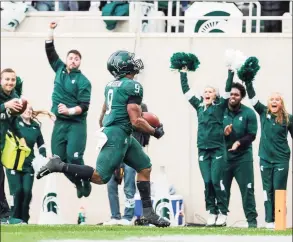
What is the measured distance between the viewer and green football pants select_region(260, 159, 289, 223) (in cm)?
1931

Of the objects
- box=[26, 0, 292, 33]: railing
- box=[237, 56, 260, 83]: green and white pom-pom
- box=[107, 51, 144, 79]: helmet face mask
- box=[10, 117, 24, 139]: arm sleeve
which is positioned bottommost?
box=[10, 117, 24, 139]: arm sleeve

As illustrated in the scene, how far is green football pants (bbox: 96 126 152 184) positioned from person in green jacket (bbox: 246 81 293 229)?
137 inches

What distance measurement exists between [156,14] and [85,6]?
4.18ft

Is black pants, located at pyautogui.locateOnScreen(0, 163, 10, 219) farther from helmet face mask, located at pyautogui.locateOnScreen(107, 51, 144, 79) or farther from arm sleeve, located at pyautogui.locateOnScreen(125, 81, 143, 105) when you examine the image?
arm sleeve, located at pyautogui.locateOnScreen(125, 81, 143, 105)

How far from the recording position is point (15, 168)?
63.4ft

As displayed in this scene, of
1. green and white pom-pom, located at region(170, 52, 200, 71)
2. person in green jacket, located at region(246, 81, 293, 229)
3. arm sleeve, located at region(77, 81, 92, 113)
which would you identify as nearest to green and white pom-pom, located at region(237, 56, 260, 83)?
person in green jacket, located at region(246, 81, 293, 229)

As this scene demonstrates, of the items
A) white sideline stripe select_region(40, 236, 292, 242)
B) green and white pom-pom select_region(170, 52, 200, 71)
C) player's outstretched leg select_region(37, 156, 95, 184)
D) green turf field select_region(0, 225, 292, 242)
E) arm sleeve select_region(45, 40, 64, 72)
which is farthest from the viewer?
arm sleeve select_region(45, 40, 64, 72)

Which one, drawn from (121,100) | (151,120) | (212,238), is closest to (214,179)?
(151,120)

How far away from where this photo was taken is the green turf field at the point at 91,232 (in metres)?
14.7

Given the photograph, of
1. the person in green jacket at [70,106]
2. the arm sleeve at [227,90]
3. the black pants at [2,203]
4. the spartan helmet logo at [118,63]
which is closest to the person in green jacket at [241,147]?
the arm sleeve at [227,90]

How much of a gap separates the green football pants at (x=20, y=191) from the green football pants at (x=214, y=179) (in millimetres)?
2196

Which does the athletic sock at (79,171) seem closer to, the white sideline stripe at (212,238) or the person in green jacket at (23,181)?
the white sideline stripe at (212,238)

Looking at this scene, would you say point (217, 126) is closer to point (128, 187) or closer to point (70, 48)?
point (128, 187)

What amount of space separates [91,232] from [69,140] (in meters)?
4.38
